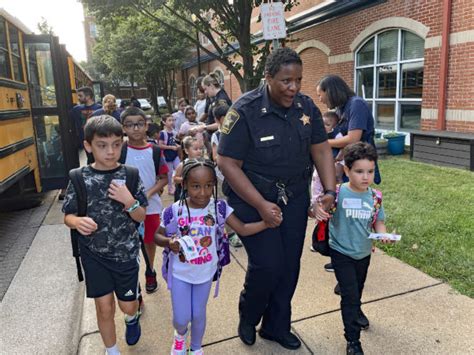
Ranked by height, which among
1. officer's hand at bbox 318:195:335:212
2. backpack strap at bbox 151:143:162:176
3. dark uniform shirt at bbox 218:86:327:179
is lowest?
officer's hand at bbox 318:195:335:212

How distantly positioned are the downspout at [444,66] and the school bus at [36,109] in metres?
7.24

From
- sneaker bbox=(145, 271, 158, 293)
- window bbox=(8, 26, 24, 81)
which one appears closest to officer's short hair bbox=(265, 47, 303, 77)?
sneaker bbox=(145, 271, 158, 293)

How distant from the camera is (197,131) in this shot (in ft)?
15.8

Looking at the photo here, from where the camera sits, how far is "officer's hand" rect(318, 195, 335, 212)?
2447 mm

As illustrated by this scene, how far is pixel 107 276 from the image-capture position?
2361mm

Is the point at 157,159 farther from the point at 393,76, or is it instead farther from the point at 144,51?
the point at 144,51

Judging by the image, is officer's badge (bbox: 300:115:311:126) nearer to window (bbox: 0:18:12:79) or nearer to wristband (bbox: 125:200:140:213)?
wristband (bbox: 125:200:140:213)

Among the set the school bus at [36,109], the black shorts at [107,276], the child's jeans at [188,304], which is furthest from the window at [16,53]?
the child's jeans at [188,304]

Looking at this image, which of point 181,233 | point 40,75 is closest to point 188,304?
point 181,233

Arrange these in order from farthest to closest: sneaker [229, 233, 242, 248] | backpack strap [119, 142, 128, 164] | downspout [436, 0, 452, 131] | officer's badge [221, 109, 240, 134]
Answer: downspout [436, 0, 452, 131] → sneaker [229, 233, 242, 248] → backpack strap [119, 142, 128, 164] → officer's badge [221, 109, 240, 134]

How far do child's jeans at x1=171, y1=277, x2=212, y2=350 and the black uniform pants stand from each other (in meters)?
0.32

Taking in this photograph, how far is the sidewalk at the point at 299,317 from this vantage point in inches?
106

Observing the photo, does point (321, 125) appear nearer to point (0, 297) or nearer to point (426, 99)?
point (0, 297)

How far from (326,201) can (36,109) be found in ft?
18.9
